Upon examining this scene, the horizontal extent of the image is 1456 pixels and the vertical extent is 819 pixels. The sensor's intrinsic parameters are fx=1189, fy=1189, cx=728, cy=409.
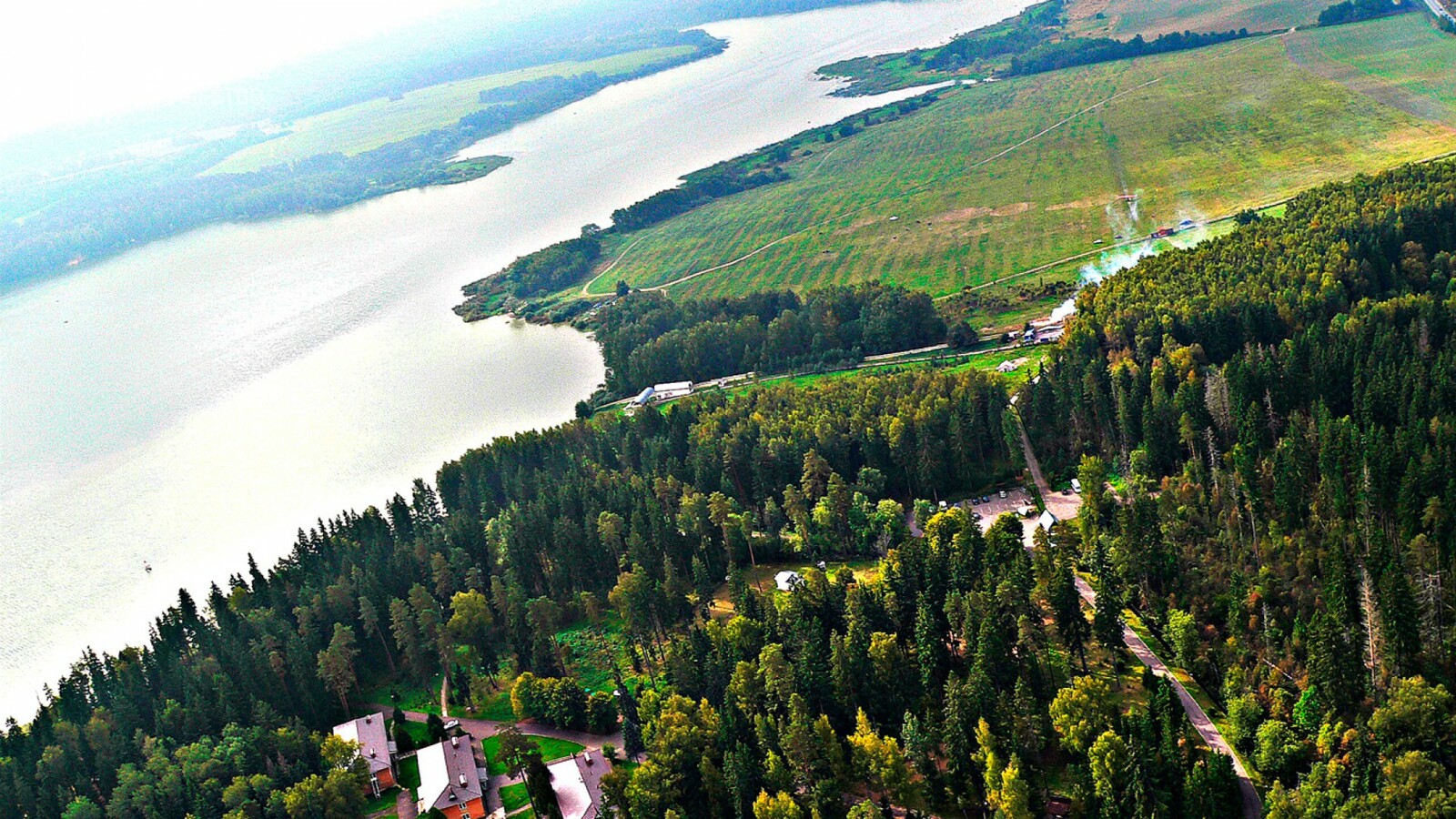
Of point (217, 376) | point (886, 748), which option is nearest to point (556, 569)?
point (886, 748)

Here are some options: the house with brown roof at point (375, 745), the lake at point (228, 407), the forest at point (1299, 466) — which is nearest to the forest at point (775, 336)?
the lake at point (228, 407)

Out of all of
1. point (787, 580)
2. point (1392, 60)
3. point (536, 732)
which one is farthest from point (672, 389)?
point (1392, 60)

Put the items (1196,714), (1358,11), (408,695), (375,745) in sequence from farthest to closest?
(1358,11) < (408,695) < (375,745) < (1196,714)

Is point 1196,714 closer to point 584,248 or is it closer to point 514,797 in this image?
point 514,797

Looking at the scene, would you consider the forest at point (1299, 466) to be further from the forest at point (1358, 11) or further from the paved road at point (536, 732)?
the forest at point (1358, 11)

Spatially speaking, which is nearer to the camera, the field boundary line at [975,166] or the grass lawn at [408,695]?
the grass lawn at [408,695]

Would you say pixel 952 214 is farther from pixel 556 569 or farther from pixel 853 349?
pixel 556 569

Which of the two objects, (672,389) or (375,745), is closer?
(375,745)

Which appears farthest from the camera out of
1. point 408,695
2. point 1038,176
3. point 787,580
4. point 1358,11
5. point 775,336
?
point 1358,11
